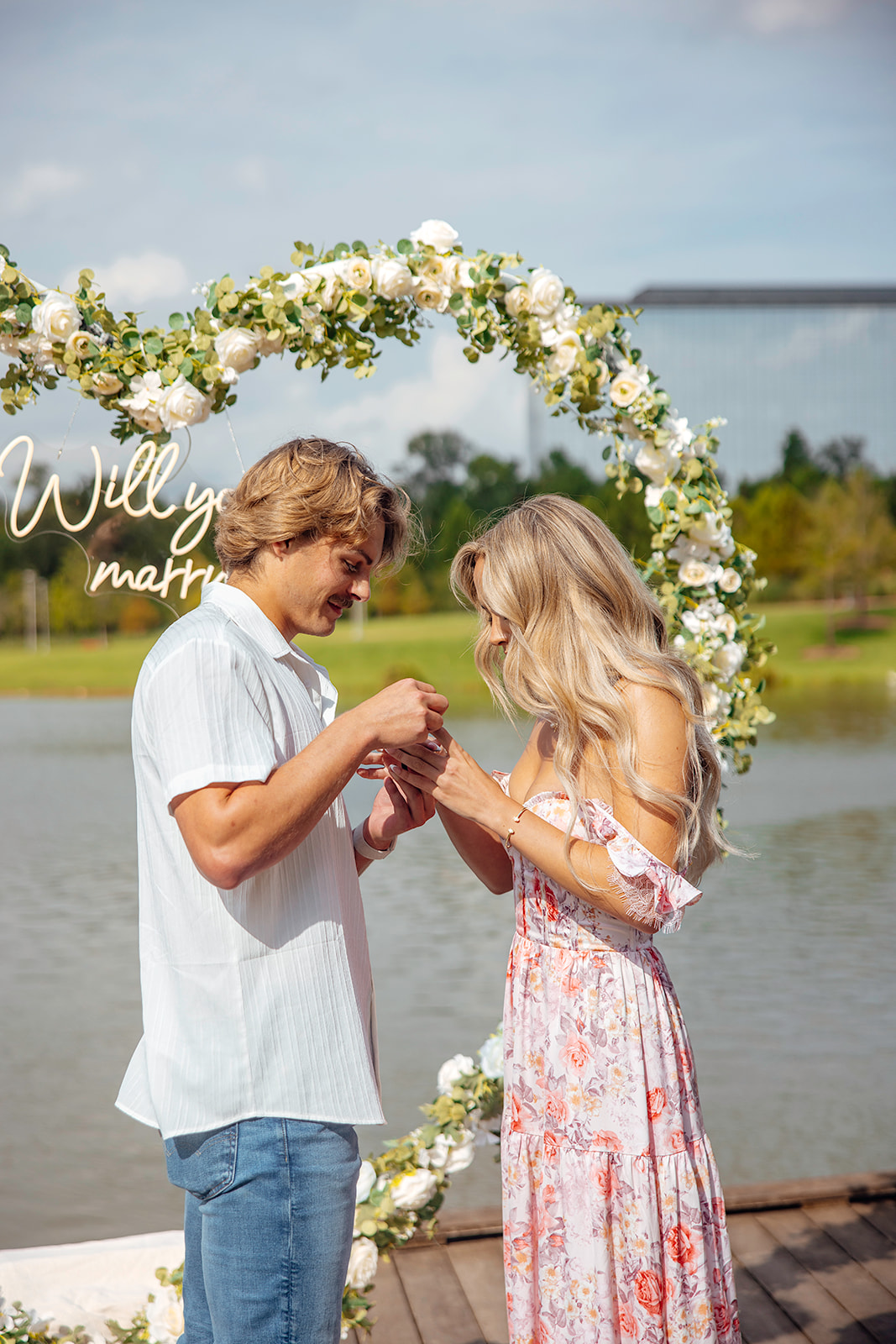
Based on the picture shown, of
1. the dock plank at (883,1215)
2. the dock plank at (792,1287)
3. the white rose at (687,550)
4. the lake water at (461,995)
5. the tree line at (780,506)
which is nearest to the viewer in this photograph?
the dock plank at (792,1287)

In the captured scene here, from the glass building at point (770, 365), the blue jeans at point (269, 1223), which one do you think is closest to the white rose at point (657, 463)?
the blue jeans at point (269, 1223)

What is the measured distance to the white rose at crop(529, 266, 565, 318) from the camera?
8.30 ft

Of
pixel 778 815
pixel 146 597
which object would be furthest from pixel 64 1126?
pixel 778 815

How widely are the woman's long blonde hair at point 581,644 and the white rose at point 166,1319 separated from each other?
4.81 feet

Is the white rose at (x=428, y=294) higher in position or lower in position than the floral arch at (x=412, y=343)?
higher

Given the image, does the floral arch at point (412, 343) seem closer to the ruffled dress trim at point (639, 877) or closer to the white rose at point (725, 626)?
the white rose at point (725, 626)

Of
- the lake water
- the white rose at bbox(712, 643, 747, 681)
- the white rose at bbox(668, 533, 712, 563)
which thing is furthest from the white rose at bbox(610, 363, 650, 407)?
the lake water

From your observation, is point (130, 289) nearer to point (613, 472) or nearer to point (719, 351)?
point (719, 351)

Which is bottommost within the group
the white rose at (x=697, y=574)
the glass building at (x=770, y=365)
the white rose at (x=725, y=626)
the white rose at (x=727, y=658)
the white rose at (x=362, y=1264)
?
the white rose at (x=362, y=1264)

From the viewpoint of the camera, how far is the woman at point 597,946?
1750mm

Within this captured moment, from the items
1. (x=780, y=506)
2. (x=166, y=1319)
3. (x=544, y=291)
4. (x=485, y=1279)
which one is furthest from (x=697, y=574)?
(x=780, y=506)

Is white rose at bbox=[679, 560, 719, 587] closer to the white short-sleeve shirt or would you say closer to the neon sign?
the neon sign

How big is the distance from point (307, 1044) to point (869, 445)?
2690cm

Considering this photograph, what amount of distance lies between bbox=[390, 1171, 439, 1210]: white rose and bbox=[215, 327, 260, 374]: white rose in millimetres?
1759
